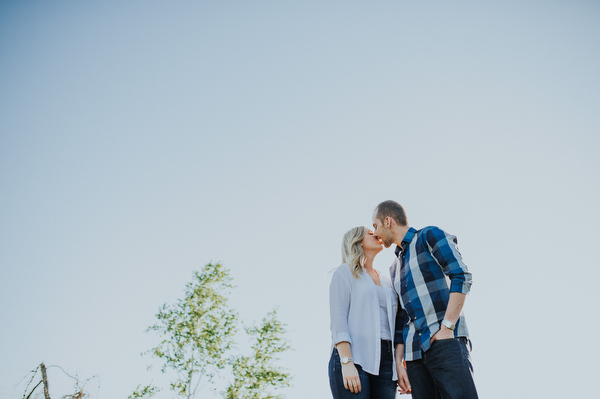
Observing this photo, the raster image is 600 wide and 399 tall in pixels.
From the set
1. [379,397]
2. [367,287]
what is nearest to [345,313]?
[367,287]

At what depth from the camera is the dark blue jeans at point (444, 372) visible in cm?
282

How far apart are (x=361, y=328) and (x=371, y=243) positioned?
884mm

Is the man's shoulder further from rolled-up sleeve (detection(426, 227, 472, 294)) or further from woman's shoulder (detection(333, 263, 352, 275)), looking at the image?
woman's shoulder (detection(333, 263, 352, 275))

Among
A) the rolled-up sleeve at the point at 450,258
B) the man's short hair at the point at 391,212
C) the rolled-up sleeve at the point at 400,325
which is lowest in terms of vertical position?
the rolled-up sleeve at the point at 400,325

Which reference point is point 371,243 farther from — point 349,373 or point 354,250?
point 349,373

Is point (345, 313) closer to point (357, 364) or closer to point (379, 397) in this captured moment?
point (357, 364)

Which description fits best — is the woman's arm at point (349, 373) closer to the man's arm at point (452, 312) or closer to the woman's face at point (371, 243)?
the man's arm at point (452, 312)

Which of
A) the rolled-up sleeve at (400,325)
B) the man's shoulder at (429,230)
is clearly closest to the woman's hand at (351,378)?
the rolled-up sleeve at (400,325)

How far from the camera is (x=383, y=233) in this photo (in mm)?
3830

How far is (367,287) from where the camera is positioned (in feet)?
11.8

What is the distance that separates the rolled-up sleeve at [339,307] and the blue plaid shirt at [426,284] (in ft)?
1.68

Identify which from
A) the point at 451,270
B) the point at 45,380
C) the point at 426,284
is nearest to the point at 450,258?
the point at 451,270

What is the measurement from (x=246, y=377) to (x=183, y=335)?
12.4 feet

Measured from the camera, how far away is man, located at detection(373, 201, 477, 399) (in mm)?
2889
